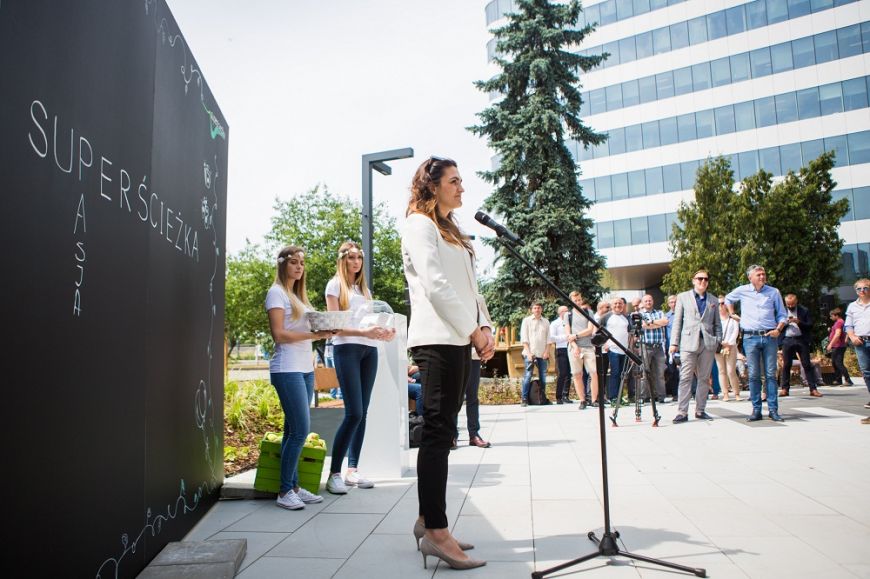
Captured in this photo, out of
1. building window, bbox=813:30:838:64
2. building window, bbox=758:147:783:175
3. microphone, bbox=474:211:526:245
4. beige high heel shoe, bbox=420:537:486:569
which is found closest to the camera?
beige high heel shoe, bbox=420:537:486:569

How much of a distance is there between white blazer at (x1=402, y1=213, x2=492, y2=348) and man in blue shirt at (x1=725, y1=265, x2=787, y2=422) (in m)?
6.24

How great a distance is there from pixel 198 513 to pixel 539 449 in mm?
3963

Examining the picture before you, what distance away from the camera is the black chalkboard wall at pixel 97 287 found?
1.98 m

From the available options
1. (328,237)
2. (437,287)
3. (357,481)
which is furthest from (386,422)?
(328,237)

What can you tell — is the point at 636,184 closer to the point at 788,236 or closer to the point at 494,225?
the point at 788,236

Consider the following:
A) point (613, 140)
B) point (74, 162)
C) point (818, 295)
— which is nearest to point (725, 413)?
point (74, 162)

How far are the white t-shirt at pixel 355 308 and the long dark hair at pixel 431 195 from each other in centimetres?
144

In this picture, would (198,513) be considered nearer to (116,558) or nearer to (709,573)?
(116,558)

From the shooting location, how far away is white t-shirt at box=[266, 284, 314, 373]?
441 centimetres

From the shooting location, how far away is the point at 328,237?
36125mm

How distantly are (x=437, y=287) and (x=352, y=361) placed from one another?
182 centimetres

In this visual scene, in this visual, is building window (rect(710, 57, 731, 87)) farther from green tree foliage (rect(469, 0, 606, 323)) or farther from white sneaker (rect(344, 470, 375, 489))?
white sneaker (rect(344, 470, 375, 489))

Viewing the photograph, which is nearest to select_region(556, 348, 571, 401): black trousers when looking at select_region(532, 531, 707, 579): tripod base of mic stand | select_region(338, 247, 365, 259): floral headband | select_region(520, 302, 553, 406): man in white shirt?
select_region(520, 302, 553, 406): man in white shirt


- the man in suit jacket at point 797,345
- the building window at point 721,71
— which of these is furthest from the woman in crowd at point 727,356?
the building window at point 721,71
